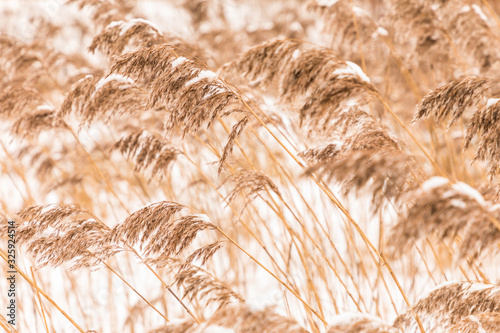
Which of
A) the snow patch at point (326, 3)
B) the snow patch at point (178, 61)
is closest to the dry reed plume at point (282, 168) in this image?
the snow patch at point (178, 61)

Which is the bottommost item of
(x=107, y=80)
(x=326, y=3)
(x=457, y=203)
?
(x=457, y=203)

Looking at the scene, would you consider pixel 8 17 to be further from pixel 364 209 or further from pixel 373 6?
pixel 364 209

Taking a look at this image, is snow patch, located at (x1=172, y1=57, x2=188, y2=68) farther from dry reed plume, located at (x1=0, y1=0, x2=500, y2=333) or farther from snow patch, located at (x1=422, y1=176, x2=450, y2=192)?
snow patch, located at (x1=422, y1=176, x2=450, y2=192)

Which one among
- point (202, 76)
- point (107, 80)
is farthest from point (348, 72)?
point (107, 80)

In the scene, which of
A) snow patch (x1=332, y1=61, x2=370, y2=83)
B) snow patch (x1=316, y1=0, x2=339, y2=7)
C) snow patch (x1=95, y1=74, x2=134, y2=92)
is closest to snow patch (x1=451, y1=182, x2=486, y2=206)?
snow patch (x1=332, y1=61, x2=370, y2=83)

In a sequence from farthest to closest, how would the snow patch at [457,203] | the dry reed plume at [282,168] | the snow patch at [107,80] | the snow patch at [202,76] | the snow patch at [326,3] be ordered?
the snow patch at [326,3] < the snow patch at [107,80] < the snow patch at [202,76] < the dry reed plume at [282,168] < the snow patch at [457,203]

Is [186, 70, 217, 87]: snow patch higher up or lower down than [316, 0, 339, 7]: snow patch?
lower down

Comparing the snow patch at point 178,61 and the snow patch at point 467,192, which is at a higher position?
the snow patch at point 178,61

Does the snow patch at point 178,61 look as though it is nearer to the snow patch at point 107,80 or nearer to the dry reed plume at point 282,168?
the dry reed plume at point 282,168

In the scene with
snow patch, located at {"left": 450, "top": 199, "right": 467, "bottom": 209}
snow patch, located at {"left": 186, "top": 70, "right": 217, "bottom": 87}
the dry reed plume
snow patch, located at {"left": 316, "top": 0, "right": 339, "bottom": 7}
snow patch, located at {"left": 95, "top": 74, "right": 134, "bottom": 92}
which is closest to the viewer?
snow patch, located at {"left": 450, "top": 199, "right": 467, "bottom": 209}

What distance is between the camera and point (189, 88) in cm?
176

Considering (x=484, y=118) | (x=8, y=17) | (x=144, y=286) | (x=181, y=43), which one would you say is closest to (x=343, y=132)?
(x=484, y=118)

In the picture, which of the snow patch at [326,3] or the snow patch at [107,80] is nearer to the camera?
the snow patch at [107,80]

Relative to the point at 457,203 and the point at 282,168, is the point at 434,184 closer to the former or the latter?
the point at 457,203
